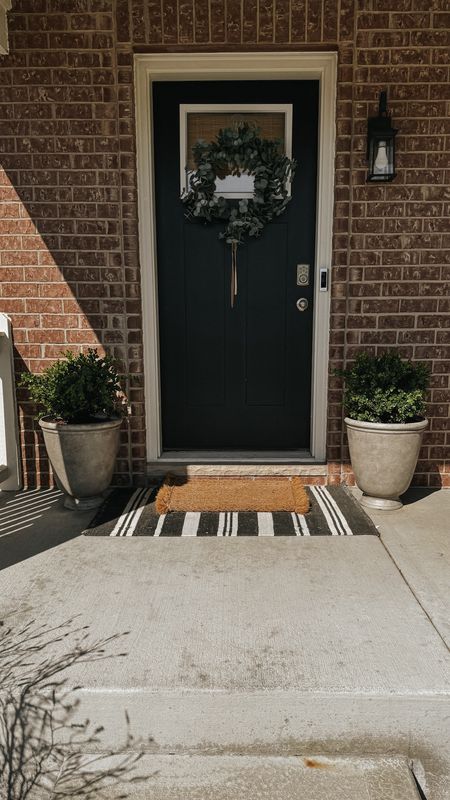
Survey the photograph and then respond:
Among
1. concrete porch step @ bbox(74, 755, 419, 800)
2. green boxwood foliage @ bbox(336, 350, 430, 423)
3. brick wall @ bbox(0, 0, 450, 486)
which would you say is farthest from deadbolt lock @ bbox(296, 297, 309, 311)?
concrete porch step @ bbox(74, 755, 419, 800)

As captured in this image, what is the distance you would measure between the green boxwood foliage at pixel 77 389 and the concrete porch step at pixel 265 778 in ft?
5.54

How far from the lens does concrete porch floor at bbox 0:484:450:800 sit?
1.64 metres

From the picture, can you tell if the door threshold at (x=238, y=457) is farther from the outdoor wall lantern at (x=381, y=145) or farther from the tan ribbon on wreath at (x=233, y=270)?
the outdoor wall lantern at (x=381, y=145)

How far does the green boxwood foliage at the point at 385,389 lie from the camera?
286 centimetres

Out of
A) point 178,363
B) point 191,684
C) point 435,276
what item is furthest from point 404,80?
point 191,684

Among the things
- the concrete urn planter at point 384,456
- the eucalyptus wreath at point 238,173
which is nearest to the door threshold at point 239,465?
the concrete urn planter at point 384,456

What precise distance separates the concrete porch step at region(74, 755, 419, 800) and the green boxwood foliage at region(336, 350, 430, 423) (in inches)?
63.3

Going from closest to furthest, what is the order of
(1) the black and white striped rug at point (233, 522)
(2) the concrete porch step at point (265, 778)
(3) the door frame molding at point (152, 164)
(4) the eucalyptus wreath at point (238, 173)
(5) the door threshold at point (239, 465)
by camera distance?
(2) the concrete porch step at point (265, 778) → (1) the black and white striped rug at point (233, 522) → (3) the door frame molding at point (152, 164) → (4) the eucalyptus wreath at point (238, 173) → (5) the door threshold at point (239, 465)

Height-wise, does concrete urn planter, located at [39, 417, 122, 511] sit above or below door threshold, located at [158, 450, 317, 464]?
above

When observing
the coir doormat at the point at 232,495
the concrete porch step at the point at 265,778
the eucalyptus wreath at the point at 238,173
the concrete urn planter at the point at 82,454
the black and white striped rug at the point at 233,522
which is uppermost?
the eucalyptus wreath at the point at 238,173

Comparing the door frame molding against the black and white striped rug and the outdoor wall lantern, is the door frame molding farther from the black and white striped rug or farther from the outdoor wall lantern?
the black and white striped rug

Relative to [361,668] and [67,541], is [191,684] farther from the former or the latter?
[67,541]

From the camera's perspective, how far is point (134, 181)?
123 inches

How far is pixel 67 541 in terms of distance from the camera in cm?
266
